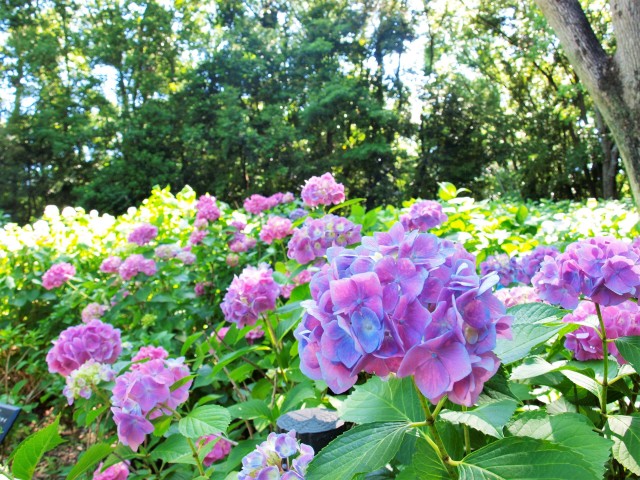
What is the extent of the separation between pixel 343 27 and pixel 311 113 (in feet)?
11.1

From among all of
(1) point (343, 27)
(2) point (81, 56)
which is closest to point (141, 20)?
(2) point (81, 56)

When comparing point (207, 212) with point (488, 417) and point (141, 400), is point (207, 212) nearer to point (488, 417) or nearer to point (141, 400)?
point (141, 400)

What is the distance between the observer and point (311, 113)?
54.1 feet

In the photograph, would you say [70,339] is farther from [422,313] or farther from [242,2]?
[242,2]

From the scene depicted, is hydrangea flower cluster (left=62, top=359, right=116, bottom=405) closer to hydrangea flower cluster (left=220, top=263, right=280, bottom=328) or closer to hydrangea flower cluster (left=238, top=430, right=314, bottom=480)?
hydrangea flower cluster (left=220, top=263, right=280, bottom=328)

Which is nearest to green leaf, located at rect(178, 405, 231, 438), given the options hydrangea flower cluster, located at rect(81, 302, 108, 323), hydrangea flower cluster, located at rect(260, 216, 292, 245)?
hydrangea flower cluster, located at rect(260, 216, 292, 245)

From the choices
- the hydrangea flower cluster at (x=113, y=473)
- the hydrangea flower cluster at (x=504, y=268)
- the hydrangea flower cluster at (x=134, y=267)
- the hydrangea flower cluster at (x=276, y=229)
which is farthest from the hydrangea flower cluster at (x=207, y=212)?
the hydrangea flower cluster at (x=113, y=473)

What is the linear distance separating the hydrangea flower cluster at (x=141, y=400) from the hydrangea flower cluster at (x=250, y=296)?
39cm

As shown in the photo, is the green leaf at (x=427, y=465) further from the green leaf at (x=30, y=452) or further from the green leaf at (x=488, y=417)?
the green leaf at (x=30, y=452)

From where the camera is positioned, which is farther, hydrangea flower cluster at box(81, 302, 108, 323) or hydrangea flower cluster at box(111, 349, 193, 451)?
hydrangea flower cluster at box(81, 302, 108, 323)

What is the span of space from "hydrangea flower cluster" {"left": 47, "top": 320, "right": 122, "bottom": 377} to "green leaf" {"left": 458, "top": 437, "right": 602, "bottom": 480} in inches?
48.7

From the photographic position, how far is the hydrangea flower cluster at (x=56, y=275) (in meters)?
2.96

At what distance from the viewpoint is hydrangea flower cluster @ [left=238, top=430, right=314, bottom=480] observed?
72 centimetres

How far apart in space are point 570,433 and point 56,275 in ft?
9.67
